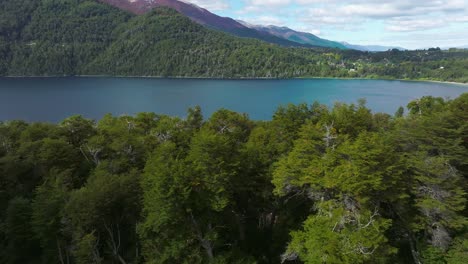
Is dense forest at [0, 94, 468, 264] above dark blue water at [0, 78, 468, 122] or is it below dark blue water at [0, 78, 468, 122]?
above

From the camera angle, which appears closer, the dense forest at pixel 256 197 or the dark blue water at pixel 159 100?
the dense forest at pixel 256 197

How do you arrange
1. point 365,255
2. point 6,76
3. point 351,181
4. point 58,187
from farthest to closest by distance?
point 6,76
point 58,187
point 351,181
point 365,255

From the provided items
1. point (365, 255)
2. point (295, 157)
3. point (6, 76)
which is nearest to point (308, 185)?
point (295, 157)

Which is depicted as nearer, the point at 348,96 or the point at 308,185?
the point at 308,185

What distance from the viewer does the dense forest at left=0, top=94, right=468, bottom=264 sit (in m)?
16.4

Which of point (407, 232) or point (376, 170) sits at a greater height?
point (376, 170)

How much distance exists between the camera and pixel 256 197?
21906 mm

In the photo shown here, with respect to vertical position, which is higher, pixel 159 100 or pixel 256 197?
pixel 256 197

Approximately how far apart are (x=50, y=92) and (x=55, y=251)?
12009cm

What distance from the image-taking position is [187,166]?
58.2 ft

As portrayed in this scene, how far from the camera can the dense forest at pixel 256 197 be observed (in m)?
16.4

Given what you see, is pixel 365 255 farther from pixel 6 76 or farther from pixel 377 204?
pixel 6 76

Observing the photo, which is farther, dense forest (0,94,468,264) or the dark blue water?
the dark blue water

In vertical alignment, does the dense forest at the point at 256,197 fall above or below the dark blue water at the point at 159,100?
above
